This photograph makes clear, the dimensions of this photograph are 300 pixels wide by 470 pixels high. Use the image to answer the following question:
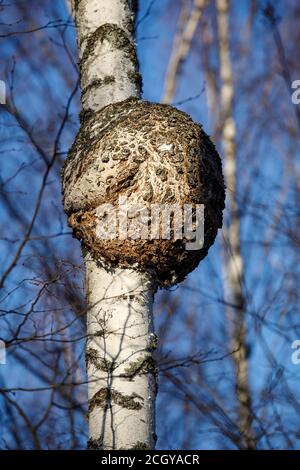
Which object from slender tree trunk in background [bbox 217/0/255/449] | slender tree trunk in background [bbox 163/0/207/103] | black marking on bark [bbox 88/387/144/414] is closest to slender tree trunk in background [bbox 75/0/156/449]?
black marking on bark [bbox 88/387/144/414]

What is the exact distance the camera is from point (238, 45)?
7289 millimetres

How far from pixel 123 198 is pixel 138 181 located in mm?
79

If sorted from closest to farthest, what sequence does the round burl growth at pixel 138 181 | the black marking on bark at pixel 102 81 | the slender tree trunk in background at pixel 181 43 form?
the round burl growth at pixel 138 181 → the black marking on bark at pixel 102 81 → the slender tree trunk in background at pixel 181 43

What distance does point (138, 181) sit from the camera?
261cm

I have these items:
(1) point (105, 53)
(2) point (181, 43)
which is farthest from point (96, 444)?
(2) point (181, 43)

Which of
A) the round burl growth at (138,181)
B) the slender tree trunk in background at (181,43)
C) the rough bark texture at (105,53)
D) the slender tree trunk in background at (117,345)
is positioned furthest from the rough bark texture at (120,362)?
the slender tree trunk in background at (181,43)

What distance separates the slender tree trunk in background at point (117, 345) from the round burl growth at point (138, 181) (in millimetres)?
71

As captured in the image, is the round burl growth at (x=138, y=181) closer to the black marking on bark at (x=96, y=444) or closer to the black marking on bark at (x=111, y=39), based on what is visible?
the black marking on bark at (x=111, y=39)

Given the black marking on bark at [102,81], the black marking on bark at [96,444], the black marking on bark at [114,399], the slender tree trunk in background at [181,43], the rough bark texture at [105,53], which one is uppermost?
the slender tree trunk in background at [181,43]

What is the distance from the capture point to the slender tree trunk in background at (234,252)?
433 cm

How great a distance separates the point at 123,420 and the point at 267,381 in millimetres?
1977
